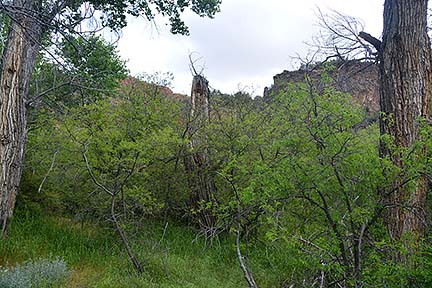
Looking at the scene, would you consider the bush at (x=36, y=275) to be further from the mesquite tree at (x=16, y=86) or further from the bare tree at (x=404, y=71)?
the bare tree at (x=404, y=71)

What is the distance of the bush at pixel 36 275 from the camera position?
428cm

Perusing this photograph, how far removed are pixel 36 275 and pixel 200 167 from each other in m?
3.55

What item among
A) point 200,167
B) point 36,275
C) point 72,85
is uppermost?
point 72,85

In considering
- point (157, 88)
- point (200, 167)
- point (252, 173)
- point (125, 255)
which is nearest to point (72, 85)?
point (157, 88)

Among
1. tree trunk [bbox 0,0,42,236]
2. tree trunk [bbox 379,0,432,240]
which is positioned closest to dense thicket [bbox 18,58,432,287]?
tree trunk [bbox 379,0,432,240]

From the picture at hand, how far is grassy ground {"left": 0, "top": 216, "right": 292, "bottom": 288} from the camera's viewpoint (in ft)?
17.4

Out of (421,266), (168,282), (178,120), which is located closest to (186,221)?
(178,120)

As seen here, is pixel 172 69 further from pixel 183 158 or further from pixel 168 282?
pixel 168 282

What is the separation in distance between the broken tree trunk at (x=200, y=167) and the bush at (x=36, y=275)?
2.69 meters

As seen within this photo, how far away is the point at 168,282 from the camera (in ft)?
17.1

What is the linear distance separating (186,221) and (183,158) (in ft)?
5.16

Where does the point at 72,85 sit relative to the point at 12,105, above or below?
above

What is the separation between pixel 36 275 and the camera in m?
4.65

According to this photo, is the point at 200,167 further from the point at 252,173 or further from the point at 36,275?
the point at 36,275
